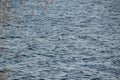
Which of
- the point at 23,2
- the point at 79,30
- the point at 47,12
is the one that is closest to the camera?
the point at 79,30

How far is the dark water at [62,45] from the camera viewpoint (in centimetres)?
680

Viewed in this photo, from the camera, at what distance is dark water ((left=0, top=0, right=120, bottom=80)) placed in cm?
680

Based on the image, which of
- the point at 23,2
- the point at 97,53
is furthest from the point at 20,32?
the point at 23,2

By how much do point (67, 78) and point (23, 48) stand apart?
1929 mm

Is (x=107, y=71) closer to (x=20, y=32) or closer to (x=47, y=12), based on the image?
(x=20, y=32)

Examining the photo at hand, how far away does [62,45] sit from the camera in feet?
27.7

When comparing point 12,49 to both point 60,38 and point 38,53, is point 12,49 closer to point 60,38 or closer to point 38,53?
point 38,53

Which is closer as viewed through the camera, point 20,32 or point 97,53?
point 97,53

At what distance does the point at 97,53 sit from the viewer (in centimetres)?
793

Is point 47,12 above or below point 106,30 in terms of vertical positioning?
above

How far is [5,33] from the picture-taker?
915cm

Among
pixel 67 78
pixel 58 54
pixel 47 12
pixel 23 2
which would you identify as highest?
pixel 23 2

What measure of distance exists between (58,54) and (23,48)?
0.85 m

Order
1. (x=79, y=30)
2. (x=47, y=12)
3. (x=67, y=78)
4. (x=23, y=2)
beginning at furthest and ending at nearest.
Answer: (x=23, y=2) → (x=47, y=12) → (x=79, y=30) → (x=67, y=78)
